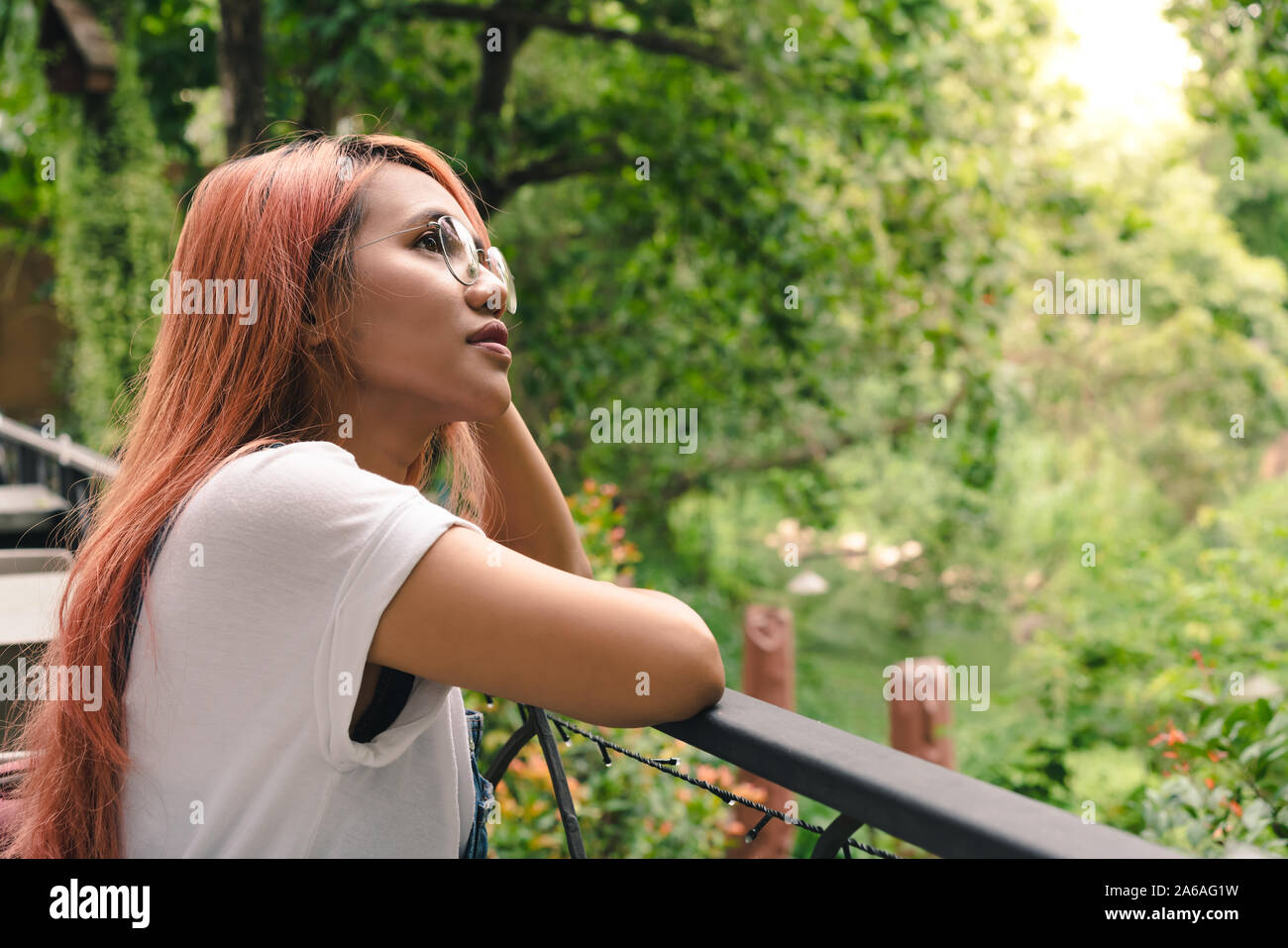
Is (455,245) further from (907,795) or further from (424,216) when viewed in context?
(907,795)

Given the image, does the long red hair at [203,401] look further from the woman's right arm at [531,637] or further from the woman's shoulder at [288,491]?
the woman's right arm at [531,637]

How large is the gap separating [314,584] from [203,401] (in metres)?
0.29

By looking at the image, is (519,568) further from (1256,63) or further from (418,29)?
(418,29)

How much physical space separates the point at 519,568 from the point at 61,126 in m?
7.07

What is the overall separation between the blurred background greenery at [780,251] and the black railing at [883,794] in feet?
3.94

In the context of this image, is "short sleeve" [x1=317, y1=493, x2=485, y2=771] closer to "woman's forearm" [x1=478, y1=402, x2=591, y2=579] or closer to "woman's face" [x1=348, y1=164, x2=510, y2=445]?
"woman's face" [x1=348, y1=164, x2=510, y2=445]

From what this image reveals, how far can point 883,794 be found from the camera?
0.72 m

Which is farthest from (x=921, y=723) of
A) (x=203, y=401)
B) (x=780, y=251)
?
(x=203, y=401)

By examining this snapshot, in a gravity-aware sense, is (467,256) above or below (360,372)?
above
